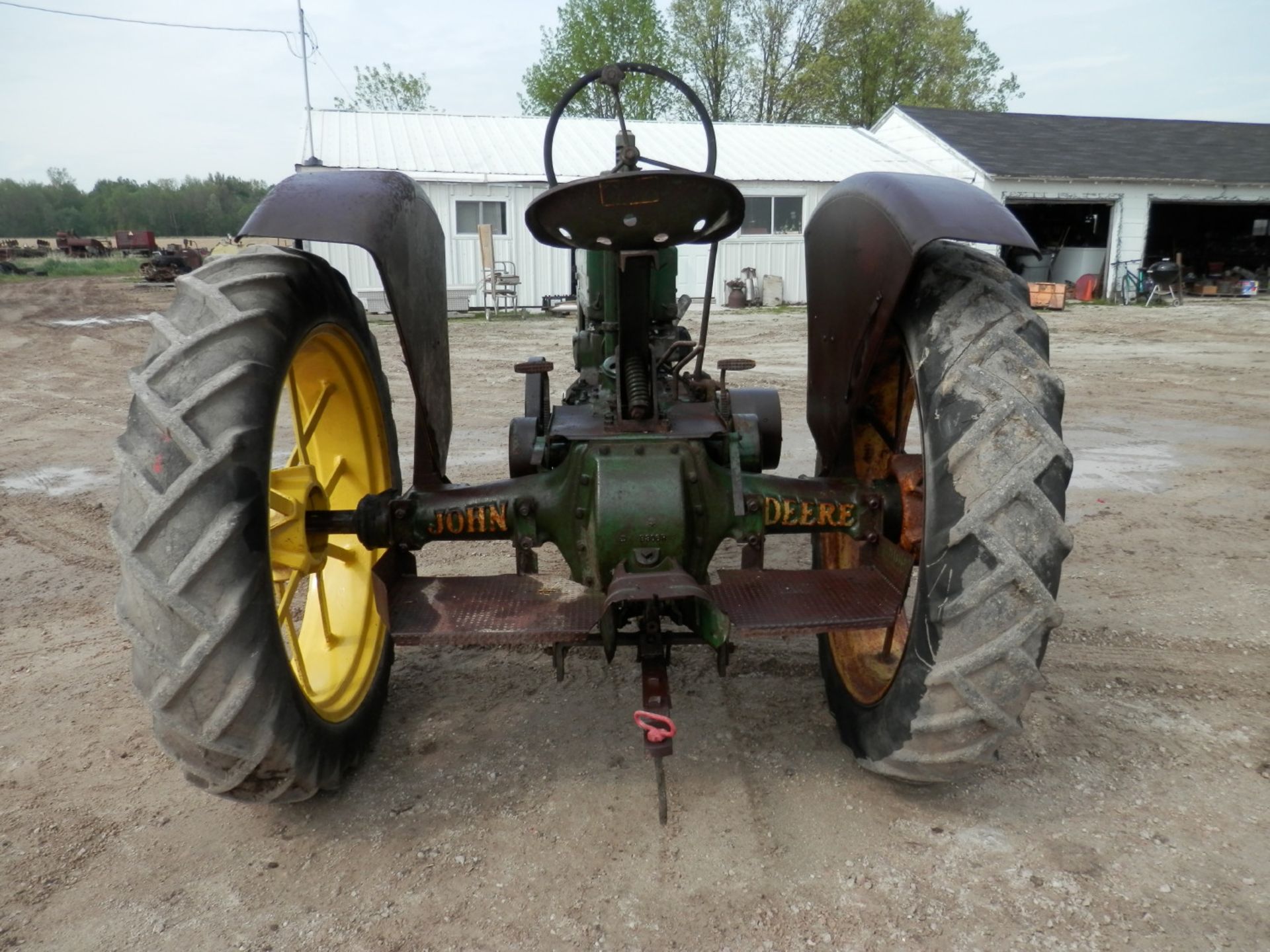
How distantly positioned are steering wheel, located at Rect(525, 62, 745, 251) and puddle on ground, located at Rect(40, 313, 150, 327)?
596 inches

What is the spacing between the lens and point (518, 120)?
75.3ft

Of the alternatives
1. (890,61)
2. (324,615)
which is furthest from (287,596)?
(890,61)

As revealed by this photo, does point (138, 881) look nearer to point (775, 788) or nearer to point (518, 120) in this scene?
point (775, 788)

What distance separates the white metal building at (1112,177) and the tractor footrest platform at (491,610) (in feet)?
68.7

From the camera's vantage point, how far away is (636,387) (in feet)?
9.30

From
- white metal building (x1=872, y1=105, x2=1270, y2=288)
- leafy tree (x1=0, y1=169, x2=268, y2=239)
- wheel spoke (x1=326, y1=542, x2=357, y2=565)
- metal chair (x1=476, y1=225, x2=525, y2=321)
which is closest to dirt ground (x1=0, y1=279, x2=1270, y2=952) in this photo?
wheel spoke (x1=326, y1=542, x2=357, y2=565)

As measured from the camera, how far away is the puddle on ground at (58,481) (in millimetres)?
5562

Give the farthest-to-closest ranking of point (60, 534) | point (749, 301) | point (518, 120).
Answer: point (518, 120), point (749, 301), point (60, 534)

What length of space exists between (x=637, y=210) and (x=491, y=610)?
1.11 meters

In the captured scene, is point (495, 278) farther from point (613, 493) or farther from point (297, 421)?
point (613, 493)

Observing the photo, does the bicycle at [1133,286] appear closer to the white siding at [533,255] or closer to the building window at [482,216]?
the white siding at [533,255]

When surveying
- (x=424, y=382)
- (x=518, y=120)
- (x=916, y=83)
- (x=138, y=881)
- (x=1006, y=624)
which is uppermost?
(x=916, y=83)

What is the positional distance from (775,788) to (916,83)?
4452cm

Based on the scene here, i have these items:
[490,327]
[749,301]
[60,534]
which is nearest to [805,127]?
[749,301]
